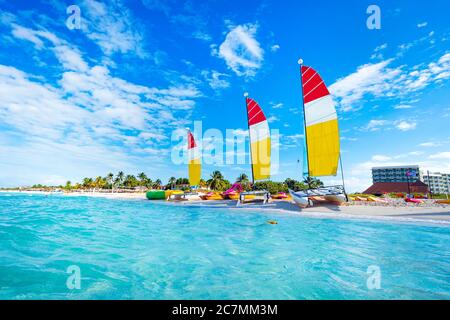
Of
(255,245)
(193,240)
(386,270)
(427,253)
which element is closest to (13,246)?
(193,240)

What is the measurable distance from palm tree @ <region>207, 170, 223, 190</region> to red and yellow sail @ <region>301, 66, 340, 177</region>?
207ft

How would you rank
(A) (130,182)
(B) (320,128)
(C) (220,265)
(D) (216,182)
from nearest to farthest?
(C) (220,265), (B) (320,128), (D) (216,182), (A) (130,182)

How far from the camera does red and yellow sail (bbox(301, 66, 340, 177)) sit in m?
18.6

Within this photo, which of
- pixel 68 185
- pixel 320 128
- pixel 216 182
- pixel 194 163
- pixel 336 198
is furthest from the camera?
pixel 68 185

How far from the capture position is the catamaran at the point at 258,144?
80.9 ft

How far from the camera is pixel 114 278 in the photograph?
4.60 m

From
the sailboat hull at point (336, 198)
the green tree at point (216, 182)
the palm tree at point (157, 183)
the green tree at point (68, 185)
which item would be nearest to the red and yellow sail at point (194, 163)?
the sailboat hull at point (336, 198)

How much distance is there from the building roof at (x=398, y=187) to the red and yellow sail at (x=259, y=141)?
163ft

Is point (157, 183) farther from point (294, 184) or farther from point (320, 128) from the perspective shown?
point (320, 128)

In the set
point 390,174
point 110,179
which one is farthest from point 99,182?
point 390,174

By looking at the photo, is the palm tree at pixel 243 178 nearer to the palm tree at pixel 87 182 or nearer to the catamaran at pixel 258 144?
the catamaran at pixel 258 144

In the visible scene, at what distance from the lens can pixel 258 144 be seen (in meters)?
25.2

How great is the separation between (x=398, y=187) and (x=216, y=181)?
54385 millimetres
